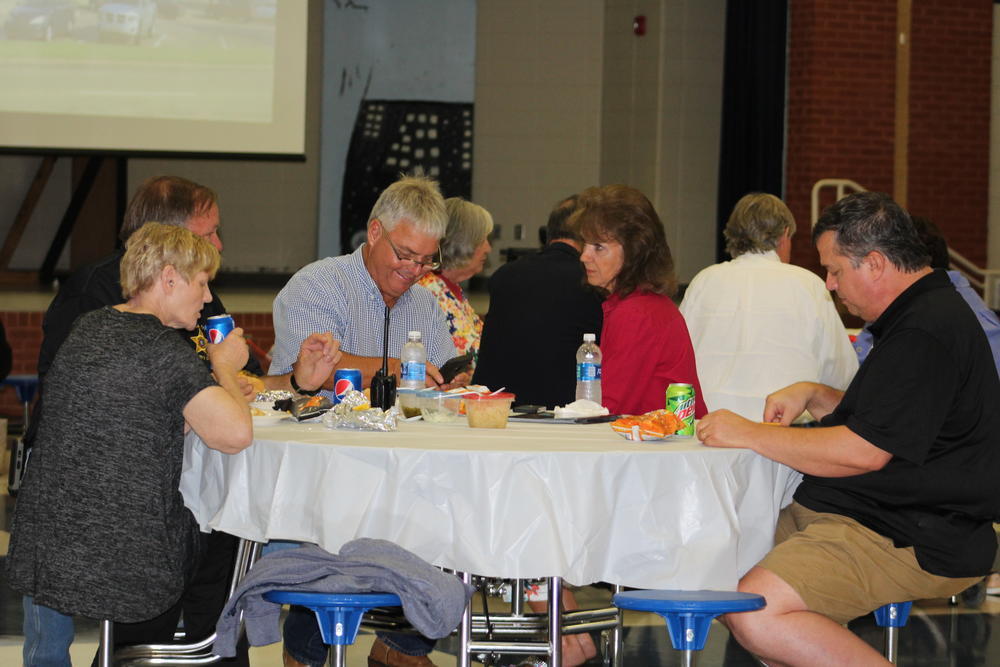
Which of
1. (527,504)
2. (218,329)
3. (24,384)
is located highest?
(218,329)

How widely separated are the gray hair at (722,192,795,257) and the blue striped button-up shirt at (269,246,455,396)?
155 cm

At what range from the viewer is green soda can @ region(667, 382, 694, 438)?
2.95 meters

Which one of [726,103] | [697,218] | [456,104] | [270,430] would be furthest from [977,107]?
[270,430]

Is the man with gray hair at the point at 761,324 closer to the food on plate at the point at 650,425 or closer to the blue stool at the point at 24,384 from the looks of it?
the food on plate at the point at 650,425

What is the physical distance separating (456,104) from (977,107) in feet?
18.6

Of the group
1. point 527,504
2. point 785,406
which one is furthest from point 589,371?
point 527,504

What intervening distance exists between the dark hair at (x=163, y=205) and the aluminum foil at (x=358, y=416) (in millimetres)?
1036

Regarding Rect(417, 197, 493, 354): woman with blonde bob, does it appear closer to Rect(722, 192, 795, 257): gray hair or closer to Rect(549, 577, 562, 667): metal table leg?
Rect(722, 192, 795, 257): gray hair

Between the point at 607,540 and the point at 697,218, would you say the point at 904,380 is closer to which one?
the point at 607,540

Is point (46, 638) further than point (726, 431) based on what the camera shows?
Yes

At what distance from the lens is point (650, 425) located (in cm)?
286

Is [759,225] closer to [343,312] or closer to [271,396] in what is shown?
[343,312]

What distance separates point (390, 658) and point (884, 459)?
180 centimetres

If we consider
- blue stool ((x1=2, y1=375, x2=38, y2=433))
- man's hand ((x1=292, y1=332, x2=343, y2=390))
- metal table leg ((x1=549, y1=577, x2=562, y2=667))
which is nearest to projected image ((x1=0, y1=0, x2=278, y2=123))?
blue stool ((x1=2, y1=375, x2=38, y2=433))
